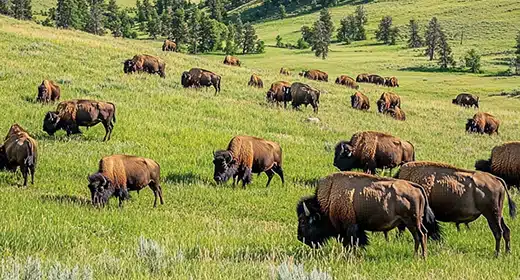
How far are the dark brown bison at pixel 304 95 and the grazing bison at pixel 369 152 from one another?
12.2 metres

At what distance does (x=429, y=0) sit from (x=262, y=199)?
16103 cm

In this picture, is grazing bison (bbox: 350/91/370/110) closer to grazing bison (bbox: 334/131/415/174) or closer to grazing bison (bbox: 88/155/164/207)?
grazing bison (bbox: 334/131/415/174)

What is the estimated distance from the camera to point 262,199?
40.4ft

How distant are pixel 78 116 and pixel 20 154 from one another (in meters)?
5.61

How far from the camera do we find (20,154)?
1239 centimetres

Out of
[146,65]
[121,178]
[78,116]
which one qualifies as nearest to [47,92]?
[78,116]

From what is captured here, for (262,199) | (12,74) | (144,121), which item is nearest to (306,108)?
(144,121)

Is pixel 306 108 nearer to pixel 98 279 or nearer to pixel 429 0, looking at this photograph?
pixel 98 279

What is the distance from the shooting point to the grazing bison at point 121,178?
1102 centimetres

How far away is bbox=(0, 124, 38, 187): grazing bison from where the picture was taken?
12.3 meters

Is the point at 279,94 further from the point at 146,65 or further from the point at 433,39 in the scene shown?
the point at 433,39

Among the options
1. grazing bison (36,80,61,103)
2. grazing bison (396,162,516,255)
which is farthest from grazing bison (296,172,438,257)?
grazing bison (36,80,61,103)

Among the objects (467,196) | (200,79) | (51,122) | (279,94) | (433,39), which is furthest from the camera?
(433,39)

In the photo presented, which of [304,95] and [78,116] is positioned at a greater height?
[78,116]
